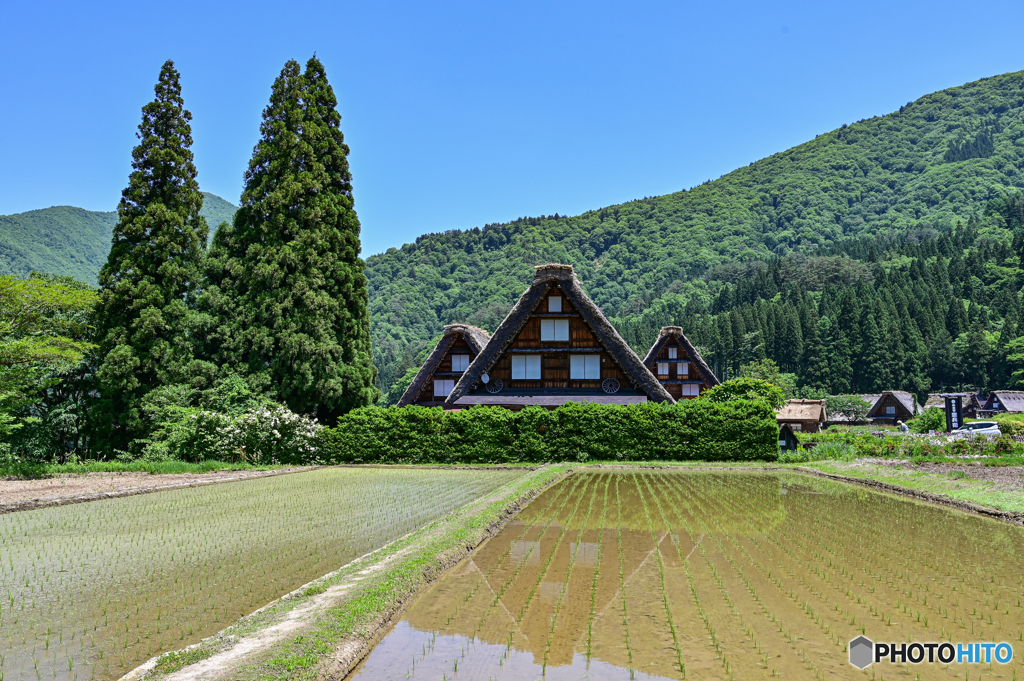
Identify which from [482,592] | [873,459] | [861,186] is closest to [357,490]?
[482,592]

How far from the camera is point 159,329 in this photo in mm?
28672

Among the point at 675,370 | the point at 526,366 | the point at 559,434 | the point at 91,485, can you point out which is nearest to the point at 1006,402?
the point at 675,370

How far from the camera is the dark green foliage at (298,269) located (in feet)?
98.2

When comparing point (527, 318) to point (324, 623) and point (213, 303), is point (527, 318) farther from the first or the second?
point (324, 623)

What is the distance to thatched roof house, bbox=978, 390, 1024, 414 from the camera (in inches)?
2625

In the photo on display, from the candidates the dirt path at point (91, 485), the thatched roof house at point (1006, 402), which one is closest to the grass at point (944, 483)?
the dirt path at point (91, 485)

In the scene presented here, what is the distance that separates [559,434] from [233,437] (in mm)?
12140

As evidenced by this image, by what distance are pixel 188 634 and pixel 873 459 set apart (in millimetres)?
24943

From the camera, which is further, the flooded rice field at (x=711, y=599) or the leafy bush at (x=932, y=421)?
the leafy bush at (x=932, y=421)

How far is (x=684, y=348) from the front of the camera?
54844mm

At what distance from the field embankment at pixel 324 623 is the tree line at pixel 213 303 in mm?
20795

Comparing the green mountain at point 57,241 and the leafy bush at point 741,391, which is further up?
the green mountain at point 57,241

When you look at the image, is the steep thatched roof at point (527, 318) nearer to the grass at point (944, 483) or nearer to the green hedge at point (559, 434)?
the green hedge at point (559, 434)

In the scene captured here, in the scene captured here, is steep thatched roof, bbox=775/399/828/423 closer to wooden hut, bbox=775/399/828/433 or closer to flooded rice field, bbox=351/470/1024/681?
wooden hut, bbox=775/399/828/433
